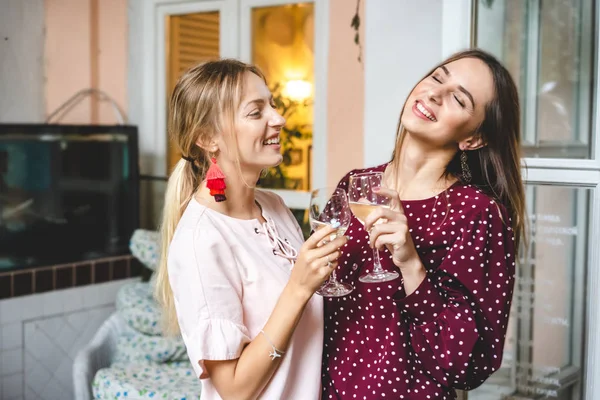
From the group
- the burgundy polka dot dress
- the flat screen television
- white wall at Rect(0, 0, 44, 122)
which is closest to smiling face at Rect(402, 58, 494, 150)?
the burgundy polka dot dress

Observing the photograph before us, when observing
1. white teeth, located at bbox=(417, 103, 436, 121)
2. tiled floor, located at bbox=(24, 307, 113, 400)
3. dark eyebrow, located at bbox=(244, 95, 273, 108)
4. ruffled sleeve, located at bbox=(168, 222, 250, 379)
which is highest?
dark eyebrow, located at bbox=(244, 95, 273, 108)

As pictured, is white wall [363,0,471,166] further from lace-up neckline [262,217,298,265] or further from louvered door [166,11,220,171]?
louvered door [166,11,220,171]

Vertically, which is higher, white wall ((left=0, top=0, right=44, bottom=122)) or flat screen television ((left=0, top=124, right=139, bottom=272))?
white wall ((left=0, top=0, right=44, bottom=122))

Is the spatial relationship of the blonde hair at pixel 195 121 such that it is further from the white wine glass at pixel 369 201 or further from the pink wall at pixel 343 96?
the pink wall at pixel 343 96

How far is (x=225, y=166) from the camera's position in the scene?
1.64 m

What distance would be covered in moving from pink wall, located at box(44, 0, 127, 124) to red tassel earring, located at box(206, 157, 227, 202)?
10.5ft

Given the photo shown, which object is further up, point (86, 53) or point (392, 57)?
point (86, 53)

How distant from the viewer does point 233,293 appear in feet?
4.89

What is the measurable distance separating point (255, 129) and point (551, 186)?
3.50 ft

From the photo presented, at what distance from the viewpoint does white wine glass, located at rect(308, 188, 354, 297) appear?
150 cm

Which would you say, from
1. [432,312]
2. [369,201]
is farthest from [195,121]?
[432,312]

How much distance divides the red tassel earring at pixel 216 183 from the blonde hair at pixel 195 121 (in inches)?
3.0

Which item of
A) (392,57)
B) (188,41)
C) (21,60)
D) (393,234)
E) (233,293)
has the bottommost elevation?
(233,293)

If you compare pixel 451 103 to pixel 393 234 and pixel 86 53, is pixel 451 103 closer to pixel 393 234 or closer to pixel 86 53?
pixel 393 234
